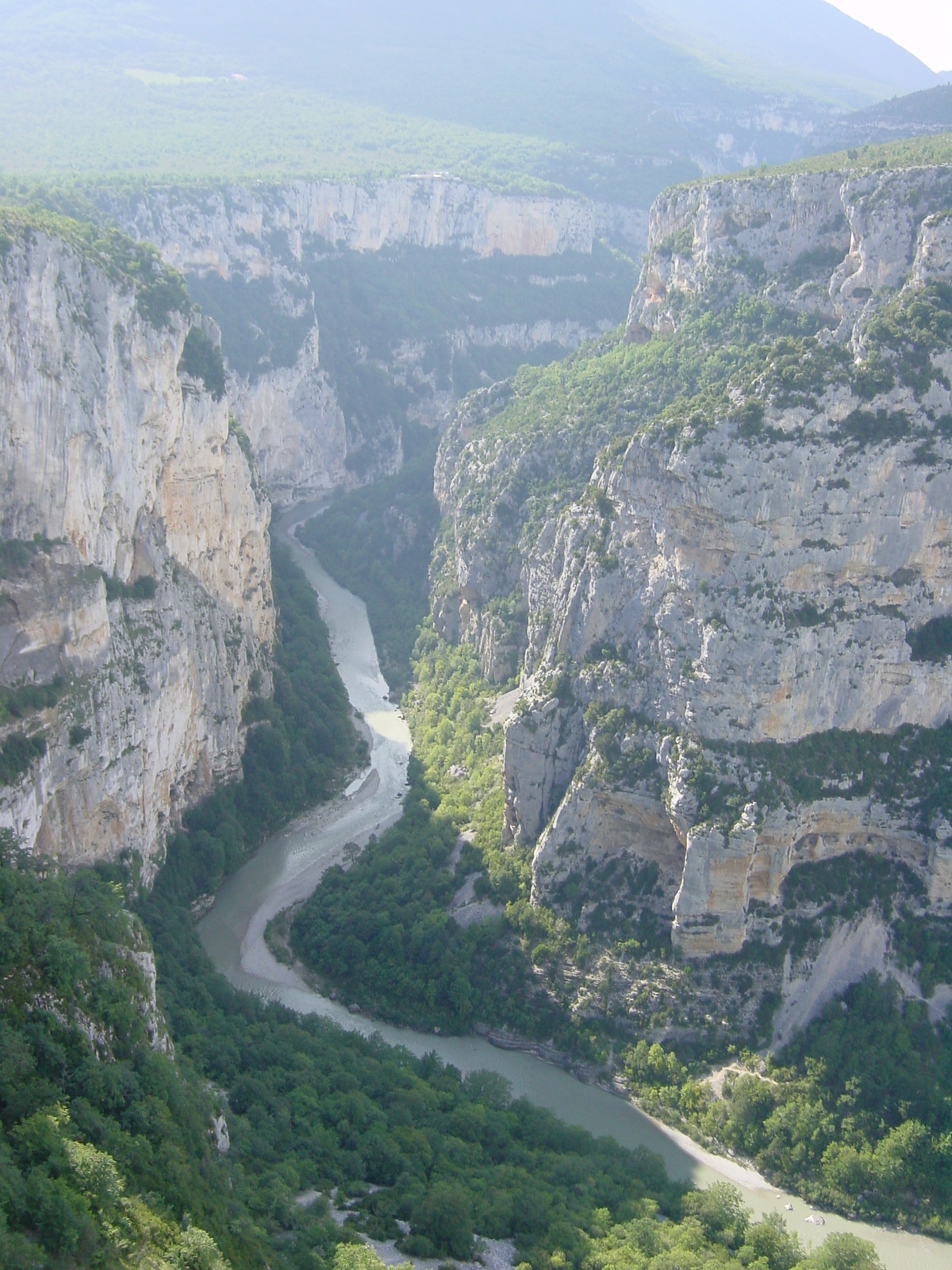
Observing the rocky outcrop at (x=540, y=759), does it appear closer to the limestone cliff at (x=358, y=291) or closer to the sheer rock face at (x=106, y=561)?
the sheer rock face at (x=106, y=561)

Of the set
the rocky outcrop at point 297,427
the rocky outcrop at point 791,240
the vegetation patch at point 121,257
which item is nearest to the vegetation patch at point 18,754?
the vegetation patch at point 121,257

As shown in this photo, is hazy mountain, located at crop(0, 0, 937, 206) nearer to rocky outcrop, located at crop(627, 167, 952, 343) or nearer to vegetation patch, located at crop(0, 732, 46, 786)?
rocky outcrop, located at crop(627, 167, 952, 343)

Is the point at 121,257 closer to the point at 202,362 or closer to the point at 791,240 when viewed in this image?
the point at 202,362

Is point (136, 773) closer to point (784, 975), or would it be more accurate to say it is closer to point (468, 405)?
point (784, 975)

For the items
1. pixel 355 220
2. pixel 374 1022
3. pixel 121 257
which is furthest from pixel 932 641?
pixel 355 220

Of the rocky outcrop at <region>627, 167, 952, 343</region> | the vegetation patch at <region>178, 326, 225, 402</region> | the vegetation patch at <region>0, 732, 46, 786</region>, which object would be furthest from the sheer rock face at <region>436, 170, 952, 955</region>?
the vegetation patch at <region>178, 326, 225, 402</region>

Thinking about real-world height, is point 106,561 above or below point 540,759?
above
